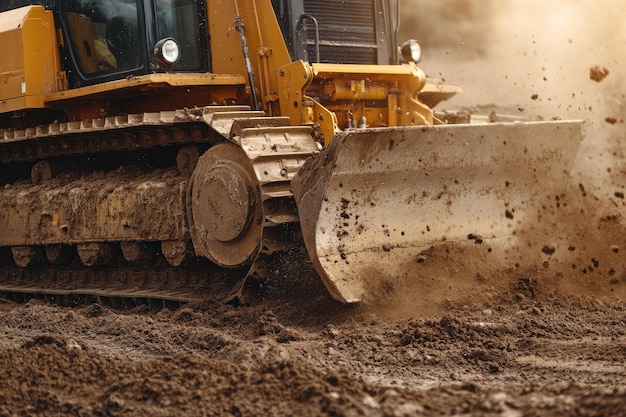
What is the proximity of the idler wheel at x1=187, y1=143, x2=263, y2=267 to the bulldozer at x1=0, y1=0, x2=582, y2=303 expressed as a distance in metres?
0.01

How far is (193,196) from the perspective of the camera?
7.44m

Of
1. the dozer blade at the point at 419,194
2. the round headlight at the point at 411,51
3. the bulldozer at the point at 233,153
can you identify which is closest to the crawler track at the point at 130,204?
the bulldozer at the point at 233,153

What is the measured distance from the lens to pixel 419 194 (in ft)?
23.1

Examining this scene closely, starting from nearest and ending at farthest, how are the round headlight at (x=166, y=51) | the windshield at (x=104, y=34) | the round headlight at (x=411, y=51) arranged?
the round headlight at (x=166, y=51), the windshield at (x=104, y=34), the round headlight at (x=411, y=51)

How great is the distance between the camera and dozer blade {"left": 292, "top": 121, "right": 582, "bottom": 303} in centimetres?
655

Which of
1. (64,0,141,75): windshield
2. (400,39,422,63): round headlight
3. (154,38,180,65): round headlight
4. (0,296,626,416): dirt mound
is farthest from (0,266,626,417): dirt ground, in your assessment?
(400,39,422,63): round headlight

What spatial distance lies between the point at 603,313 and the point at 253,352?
2468 millimetres

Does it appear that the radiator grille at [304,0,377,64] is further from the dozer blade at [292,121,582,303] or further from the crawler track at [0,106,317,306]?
the dozer blade at [292,121,582,303]

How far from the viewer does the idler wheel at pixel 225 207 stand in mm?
6977

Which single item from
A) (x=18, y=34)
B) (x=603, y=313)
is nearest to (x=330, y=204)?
(x=603, y=313)

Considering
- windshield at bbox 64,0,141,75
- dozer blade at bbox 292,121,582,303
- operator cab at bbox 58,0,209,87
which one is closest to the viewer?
dozer blade at bbox 292,121,582,303

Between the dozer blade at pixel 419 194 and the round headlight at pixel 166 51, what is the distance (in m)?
1.58

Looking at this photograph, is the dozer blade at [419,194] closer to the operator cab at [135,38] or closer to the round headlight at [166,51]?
Answer: the round headlight at [166,51]

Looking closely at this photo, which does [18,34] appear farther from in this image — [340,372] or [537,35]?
[537,35]
